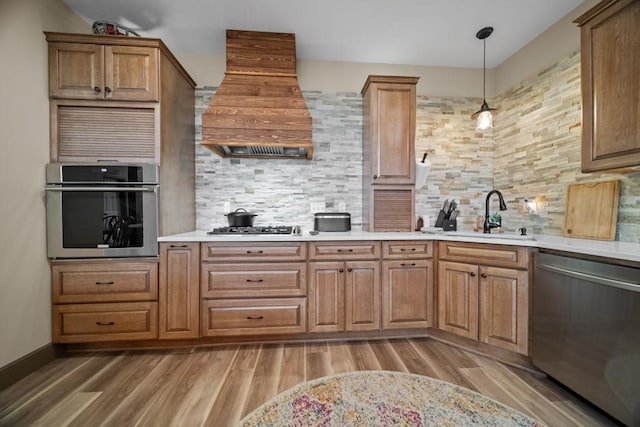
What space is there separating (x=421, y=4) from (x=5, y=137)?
3127mm

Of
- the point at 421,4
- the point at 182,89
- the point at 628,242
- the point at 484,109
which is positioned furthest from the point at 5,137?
the point at 628,242

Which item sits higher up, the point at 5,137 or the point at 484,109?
the point at 484,109

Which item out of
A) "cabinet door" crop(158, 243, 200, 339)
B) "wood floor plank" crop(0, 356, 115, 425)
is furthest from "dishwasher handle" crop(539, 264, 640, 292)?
"wood floor plank" crop(0, 356, 115, 425)

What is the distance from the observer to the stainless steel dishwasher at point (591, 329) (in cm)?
125

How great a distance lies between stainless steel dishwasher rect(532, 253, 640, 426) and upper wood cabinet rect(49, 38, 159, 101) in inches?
124

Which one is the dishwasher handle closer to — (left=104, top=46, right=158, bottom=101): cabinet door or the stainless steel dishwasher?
the stainless steel dishwasher

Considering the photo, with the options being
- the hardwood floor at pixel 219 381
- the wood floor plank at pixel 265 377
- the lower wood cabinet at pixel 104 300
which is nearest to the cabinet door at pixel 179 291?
the lower wood cabinet at pixel 104 300

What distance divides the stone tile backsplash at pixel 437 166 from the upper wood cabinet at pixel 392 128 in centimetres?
33

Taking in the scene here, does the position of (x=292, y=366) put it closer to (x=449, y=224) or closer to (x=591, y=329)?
(x=591, y=329)

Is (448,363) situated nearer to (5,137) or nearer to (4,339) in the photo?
(4,339)

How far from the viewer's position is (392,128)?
2.57 m

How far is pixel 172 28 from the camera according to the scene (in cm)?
236

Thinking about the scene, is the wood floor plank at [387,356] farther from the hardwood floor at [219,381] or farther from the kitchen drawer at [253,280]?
the kitchen drawer at [253,280]

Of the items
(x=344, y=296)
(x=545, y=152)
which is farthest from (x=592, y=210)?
(x=344, y=296)
